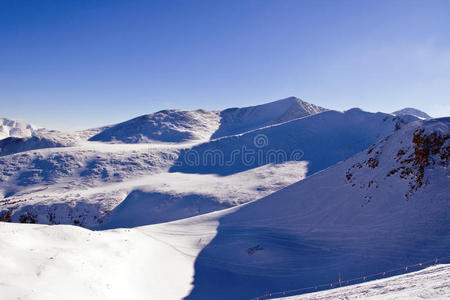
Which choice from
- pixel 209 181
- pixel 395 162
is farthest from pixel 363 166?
pixel 209 181

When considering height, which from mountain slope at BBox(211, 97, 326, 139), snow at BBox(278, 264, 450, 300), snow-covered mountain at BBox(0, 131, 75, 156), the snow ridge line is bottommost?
the snow ridge line

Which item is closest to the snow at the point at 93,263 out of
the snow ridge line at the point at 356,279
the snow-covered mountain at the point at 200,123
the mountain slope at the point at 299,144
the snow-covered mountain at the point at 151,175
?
the snow ridge line at the point at 356,279

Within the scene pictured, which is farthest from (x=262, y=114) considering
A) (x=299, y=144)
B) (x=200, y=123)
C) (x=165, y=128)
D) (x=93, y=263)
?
(x=93, y=263)

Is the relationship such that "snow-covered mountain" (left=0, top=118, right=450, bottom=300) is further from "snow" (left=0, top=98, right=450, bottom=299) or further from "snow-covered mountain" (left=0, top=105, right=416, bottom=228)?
"snow-covered mountain" (left=0, top=105, right=416, bottom=228)

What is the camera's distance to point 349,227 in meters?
11.6

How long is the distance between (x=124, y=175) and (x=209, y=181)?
13.0m

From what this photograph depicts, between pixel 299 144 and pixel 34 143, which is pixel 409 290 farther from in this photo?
pixel 34 143

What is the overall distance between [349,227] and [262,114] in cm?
5843

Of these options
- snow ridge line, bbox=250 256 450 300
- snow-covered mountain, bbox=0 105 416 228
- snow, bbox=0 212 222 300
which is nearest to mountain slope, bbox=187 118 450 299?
snow ridge line, bbox=250 256 450 300

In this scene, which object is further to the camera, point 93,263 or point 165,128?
point 165,128

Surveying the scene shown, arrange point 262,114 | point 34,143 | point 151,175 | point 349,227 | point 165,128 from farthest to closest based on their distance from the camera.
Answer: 1. point 262,114
2. point 165,128
3. point 34,143
4. point 151,175
5. point 349,227

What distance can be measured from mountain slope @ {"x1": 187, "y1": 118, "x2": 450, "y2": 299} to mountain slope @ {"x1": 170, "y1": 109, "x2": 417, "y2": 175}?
782 inches

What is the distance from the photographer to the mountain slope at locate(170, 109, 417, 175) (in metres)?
37.8

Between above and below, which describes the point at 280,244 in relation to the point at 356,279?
below
